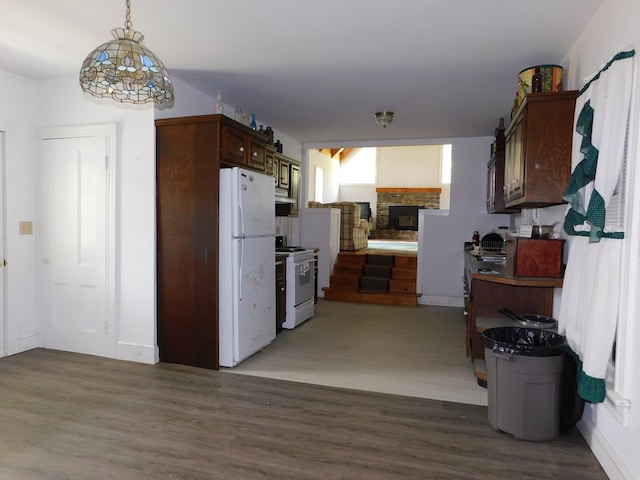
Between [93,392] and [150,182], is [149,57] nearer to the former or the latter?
[150,182]

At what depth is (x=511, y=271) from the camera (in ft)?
10.4

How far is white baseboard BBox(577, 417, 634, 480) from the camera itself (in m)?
1.94

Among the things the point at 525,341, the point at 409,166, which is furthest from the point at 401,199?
the point at 525,341

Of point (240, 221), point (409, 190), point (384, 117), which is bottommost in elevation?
point (240, 221)

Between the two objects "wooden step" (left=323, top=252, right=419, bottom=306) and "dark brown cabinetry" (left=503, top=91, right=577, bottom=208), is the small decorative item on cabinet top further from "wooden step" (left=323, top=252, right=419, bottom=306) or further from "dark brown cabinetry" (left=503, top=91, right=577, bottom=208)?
"wooden step" (left=323, top=252, right=419, bottom=306)

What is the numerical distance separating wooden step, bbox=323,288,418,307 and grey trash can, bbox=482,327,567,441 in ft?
12.6

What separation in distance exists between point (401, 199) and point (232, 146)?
9661 millimetres

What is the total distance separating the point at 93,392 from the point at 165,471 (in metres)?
1.27

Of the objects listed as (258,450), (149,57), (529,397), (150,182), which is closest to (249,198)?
(150,182)

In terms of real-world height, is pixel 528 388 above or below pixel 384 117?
below

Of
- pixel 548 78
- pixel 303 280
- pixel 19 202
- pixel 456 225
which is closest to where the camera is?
pixel 548 78

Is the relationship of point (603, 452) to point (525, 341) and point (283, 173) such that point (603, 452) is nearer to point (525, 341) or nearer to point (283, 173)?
point (525, 341)

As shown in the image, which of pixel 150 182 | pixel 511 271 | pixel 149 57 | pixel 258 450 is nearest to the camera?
pixel 149 57

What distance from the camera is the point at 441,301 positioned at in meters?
6.31
